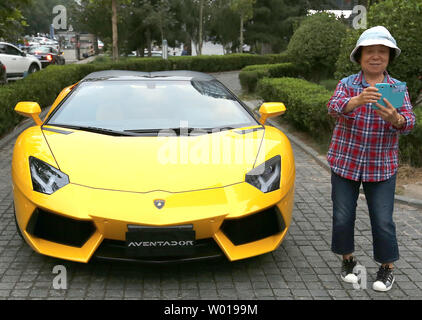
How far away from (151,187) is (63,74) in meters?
12.3

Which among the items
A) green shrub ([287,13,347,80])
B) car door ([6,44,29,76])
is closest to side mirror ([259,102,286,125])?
green shrub ([287,13,347,80])

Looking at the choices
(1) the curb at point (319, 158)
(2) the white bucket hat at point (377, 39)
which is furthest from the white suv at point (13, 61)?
(2) the white bucket hat at point (377, 39)

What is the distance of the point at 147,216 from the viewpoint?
324cm

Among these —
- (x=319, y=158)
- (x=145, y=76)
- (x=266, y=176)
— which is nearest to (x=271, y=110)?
(x=266, y=176)

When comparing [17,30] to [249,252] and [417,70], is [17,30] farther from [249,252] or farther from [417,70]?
[249,252]

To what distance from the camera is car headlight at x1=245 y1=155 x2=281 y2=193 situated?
359 cm

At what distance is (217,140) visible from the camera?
3.98 meters

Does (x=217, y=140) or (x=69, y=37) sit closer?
(x=217, y=140)

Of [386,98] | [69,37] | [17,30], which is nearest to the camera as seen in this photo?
[386,98]

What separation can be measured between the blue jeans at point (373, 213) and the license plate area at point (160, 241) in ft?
3.41
